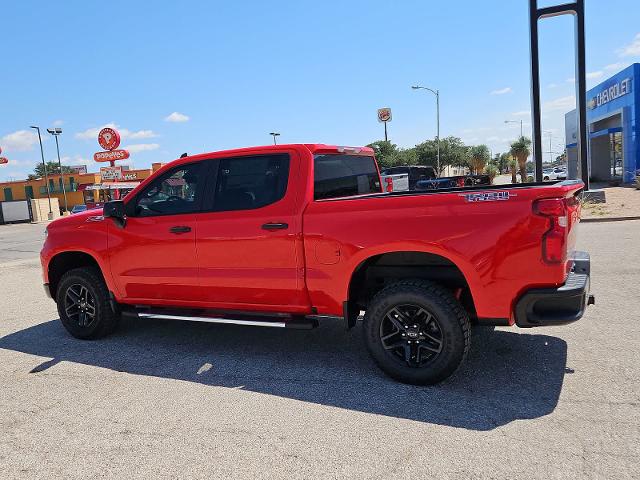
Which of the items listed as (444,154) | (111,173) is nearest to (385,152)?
(444,154)

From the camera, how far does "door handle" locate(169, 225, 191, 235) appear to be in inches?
192

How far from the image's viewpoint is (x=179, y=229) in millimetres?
4910

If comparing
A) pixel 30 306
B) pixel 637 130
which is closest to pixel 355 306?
pixel 30 306

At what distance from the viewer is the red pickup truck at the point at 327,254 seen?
3631 mm

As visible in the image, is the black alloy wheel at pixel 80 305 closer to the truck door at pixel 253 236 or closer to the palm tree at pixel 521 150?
the truck door at pixel 253 236

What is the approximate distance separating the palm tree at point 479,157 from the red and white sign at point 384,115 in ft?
63.0

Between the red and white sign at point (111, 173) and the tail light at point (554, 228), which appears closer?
the tail light at point (554, 228)

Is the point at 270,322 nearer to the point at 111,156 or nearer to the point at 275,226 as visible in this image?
the point at 275,226

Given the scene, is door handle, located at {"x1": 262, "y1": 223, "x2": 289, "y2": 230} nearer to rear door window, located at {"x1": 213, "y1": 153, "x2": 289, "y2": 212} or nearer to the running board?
rear door window, located at {"x1": 213, "y1": 153, "x2": 289, "y2": 212}

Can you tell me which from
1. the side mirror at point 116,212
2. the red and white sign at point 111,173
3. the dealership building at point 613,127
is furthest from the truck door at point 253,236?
the red and white sign at point 111,173

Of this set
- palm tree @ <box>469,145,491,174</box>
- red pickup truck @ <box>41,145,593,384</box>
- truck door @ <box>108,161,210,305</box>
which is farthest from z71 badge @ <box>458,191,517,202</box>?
palm tree @ <box>469,145,491,174</box>

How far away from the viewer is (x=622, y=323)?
5301 millimetres

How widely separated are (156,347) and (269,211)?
2.08 m

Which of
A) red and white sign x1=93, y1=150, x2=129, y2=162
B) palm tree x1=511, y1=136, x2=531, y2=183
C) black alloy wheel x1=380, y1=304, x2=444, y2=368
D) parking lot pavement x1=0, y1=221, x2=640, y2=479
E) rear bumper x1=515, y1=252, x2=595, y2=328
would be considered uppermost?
red and white sign x1=93, y1=150, x2=129, y2=162
